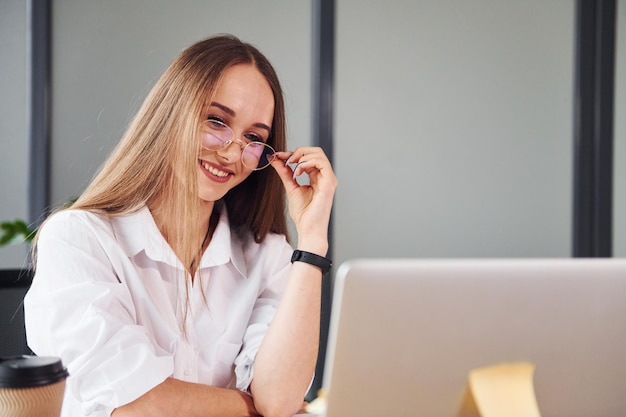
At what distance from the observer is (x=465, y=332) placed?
0.85 m

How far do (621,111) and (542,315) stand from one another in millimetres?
3559

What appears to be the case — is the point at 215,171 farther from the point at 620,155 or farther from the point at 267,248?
the point at 620,155

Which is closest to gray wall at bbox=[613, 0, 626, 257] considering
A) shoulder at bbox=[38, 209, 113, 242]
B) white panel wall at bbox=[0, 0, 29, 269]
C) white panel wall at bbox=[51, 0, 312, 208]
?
white panel wall at bbox=[51, 0, 312, 208]

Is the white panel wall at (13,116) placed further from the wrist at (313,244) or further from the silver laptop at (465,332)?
the silver laptop at (465,332)

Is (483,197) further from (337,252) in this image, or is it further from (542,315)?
(542,315)

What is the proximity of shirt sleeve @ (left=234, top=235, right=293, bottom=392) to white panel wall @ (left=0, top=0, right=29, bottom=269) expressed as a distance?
1.84m

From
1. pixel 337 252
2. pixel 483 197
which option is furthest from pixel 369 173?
pixel 483 197

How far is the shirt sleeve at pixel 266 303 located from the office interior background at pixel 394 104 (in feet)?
5.89

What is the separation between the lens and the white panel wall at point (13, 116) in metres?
3.11

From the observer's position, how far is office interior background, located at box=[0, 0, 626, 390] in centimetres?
321

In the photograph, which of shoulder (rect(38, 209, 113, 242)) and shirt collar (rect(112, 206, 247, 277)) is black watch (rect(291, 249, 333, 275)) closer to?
shirt collar (rect(112, 206, 247, 277))

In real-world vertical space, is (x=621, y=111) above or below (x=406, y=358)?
above

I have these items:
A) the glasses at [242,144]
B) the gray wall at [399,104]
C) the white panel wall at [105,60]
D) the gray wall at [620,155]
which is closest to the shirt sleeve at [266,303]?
the glasses at [242,144]

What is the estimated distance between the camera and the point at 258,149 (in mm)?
1635
